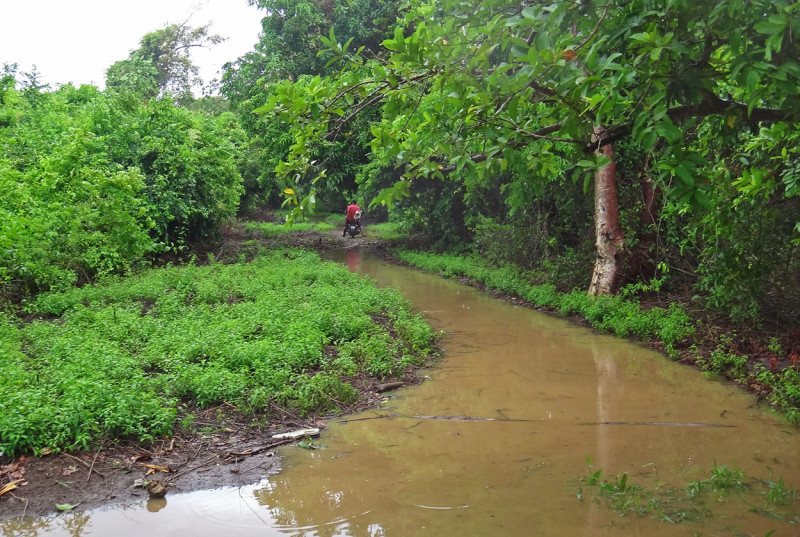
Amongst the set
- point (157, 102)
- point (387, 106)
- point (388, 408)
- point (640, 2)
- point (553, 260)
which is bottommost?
point (388, 408)

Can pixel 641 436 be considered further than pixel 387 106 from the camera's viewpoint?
Yes

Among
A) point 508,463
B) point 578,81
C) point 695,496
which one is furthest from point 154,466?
point 578,81

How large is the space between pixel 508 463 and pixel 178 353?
138 inches

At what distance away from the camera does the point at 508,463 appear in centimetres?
502

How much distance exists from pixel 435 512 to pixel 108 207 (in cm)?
980

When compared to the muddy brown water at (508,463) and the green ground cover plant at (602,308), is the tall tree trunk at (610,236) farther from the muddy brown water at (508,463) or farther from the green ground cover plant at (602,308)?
the muddy brown water at (508,463)

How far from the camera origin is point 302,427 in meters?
5.81

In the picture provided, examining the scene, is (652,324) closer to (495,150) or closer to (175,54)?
(495,150)

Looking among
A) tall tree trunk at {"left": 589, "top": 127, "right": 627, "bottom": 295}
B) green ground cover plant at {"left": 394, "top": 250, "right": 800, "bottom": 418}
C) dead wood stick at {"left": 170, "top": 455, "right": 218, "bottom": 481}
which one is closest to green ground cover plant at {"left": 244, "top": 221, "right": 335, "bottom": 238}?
green ground cover plant at {"left": 394, "top": 250, "right": 800, "bottom": 418}

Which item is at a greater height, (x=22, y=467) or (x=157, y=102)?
(x=157, y=102)

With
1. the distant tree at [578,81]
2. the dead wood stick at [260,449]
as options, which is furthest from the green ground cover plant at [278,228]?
the distant tree at [578,81]

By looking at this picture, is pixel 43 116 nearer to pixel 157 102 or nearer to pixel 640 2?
pixel 157 102

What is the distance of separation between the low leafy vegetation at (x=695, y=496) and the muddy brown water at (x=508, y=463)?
23 mm

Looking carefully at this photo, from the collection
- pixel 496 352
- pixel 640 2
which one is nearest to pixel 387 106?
pixel 640 2
